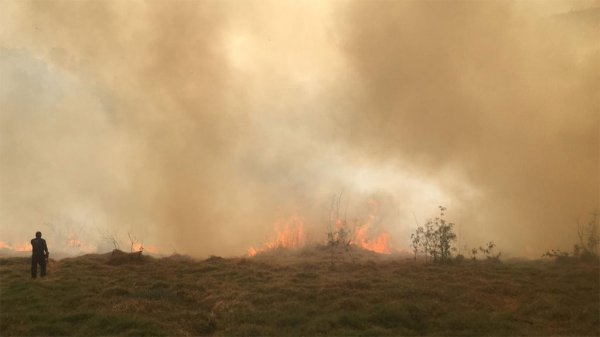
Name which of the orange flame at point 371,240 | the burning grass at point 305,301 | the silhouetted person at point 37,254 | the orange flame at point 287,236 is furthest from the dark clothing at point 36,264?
the orange flame at point 371,240

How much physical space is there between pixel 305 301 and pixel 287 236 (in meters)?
24.5

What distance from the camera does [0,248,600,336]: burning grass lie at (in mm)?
14172

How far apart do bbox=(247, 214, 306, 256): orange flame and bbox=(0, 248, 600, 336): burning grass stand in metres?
15.6

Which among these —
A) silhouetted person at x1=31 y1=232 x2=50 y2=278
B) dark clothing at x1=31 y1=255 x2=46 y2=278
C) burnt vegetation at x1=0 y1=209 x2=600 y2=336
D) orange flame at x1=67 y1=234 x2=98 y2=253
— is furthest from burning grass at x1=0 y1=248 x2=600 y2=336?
orange flame at x1=67 y1=234 x2=98 y2=253

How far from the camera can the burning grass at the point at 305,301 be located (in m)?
14.2

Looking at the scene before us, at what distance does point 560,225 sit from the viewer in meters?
36.2

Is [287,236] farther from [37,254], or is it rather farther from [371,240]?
[37,254]

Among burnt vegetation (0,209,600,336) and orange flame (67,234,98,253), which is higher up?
orange flame (67,234,98,253)

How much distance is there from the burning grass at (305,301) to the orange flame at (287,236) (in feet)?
51.1

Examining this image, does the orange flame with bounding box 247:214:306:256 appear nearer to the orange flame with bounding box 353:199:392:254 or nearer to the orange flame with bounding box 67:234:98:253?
the orange flame with bounding box 353:199:392:254

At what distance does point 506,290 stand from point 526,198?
23862 mm

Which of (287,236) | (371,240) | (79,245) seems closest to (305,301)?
(287,236)

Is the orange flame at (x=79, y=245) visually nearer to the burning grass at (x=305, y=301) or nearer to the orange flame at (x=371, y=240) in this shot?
the burning grass at (x=305, y=301)

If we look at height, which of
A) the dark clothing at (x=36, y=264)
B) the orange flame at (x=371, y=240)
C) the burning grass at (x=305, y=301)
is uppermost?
the orange flame at (x=371, y=240)
